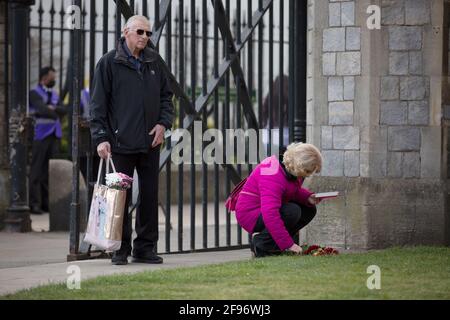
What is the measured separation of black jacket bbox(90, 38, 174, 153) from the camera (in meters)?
8.96

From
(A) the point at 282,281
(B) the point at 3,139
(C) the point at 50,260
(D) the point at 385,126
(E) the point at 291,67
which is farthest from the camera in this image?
(B) the point at 3,139

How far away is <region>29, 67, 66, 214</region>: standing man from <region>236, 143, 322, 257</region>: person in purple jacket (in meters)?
6.92

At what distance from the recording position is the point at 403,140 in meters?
10.2

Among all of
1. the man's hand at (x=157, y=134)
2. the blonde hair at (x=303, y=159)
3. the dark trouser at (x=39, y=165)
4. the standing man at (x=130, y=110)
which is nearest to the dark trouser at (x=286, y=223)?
the blonde hair at (x=303, y=159)

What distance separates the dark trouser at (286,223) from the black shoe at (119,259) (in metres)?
1.02

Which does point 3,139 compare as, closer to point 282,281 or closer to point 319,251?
point 319,251

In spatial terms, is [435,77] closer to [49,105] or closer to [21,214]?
[21,214]

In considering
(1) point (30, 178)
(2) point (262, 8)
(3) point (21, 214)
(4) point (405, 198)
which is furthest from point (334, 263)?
(1) point (30, 178)

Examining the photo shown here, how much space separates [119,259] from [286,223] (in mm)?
1293

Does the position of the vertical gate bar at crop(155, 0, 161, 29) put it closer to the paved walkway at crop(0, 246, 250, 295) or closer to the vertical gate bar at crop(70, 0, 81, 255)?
the vertical gate bar at crop(70, 0, 81, 255)

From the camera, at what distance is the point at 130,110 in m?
9.00

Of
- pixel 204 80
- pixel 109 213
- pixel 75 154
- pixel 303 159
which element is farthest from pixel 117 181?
pixel 204 80

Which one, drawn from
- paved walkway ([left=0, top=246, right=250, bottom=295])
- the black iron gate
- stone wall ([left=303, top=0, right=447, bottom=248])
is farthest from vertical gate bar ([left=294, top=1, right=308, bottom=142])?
paved walkway ([left=0, top=246, right=250, bottom=295])

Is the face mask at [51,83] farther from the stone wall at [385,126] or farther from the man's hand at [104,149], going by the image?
the man's hand at [104,149]
